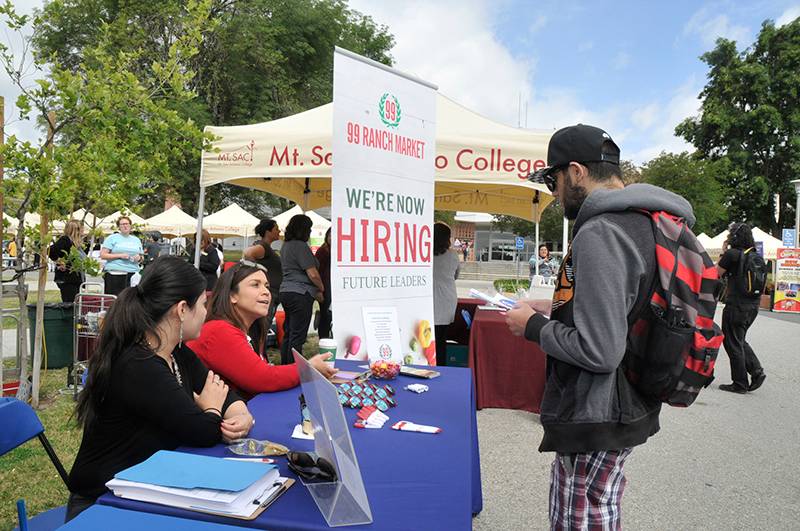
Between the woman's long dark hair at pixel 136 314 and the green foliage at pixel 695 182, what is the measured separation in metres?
30.3

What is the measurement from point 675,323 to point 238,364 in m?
1.76

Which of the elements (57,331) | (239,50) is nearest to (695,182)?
(239,50)

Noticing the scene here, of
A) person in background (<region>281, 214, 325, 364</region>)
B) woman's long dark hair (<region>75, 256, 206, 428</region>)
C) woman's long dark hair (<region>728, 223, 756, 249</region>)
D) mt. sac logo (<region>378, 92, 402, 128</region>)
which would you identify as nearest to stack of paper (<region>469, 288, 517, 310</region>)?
mt. sac logo (<region>378, 92, 402, 128</region>)

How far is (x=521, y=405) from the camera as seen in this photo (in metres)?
5.25

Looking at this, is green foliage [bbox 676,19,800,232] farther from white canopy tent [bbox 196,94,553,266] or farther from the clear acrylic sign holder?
the clear acrylic sign holder

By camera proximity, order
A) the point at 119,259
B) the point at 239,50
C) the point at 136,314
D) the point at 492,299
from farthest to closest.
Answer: the point at 239,50 → the point at 119,259 → the point at 492,299 → the point at 136,314

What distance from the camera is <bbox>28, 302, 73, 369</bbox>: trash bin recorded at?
5.91 meters

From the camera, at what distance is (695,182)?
94.3 feet

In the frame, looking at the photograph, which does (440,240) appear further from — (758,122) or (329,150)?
(758,122)

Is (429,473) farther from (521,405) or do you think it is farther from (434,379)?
(521,405)

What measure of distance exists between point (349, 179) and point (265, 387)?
1579 millimetres

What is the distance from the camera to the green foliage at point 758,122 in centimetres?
3112

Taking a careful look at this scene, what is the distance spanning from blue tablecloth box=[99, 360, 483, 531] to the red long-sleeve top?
0.18 feet

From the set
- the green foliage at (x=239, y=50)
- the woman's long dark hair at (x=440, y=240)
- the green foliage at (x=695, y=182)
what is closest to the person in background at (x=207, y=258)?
the woman's long dark hair at (x=440, y=240)
